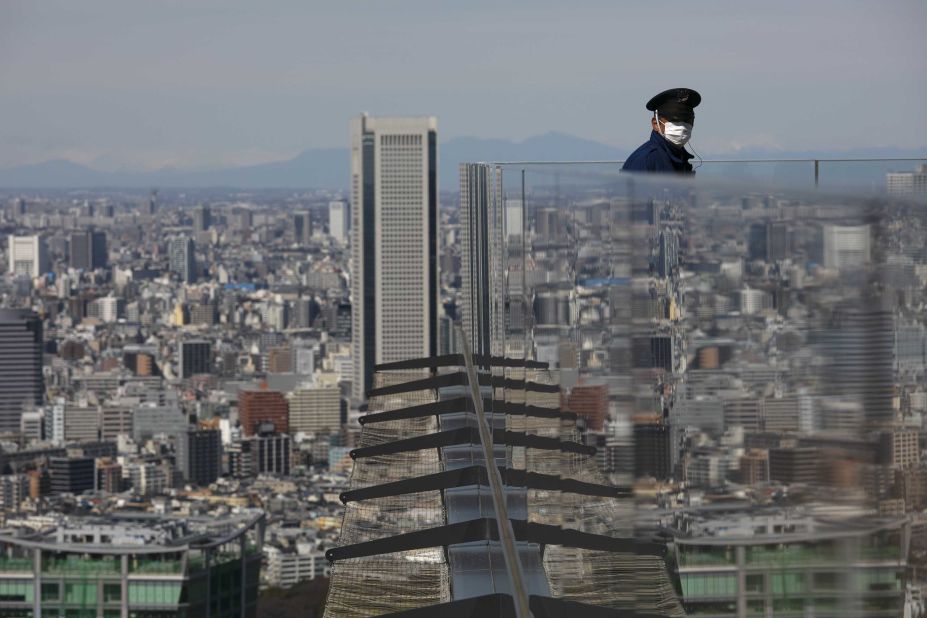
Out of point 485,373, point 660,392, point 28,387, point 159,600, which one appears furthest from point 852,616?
point 28,387

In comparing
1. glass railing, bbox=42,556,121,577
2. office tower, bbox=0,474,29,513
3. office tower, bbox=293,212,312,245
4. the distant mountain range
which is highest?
the distant mountain range

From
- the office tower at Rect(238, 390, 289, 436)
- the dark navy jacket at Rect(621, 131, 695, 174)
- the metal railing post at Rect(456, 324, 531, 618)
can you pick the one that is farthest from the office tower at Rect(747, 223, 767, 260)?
the office tower at Rect(238, 390, 289, 436)

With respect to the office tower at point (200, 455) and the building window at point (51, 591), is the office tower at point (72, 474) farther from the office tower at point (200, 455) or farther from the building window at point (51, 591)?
the building window at point (51, 591)

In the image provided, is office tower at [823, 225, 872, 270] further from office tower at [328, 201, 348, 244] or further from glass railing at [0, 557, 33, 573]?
office tower at [328, 201, 348, 244]

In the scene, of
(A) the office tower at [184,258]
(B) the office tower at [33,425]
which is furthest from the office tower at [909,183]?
(A) the office tower at [184,258]

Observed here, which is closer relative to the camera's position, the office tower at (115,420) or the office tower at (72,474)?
the office tower at (72,474)

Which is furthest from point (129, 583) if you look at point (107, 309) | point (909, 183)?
point (107, 309)

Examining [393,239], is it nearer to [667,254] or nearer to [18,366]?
[18,366]

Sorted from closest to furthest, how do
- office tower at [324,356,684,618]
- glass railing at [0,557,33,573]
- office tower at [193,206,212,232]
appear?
office tower at [324,356,684,618] < glass railing at [0,557,33,573] < office tower at [193,206,212,232]
